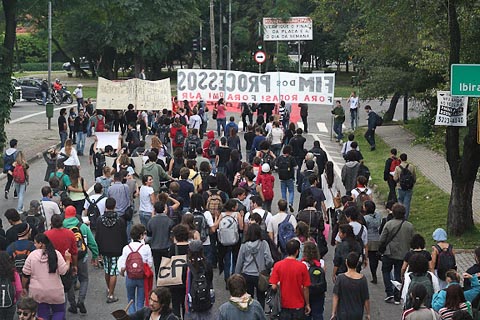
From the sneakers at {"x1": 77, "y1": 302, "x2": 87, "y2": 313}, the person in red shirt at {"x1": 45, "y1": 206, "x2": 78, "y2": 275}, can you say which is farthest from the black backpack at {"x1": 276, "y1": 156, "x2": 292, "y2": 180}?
the person in red shirt at {"x1": 45, "y1": 206, "x2": 78, "y2": 275}

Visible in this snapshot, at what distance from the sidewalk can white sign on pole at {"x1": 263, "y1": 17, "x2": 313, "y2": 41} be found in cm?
2408

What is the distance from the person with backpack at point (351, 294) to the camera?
30.4 ft

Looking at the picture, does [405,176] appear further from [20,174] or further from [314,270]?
[20,174]

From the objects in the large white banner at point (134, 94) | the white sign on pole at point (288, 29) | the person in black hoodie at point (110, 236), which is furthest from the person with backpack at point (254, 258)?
the white sign on pole at point (288, 29)

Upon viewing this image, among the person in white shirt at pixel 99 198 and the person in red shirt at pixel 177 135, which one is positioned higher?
the person in red shirt at pixel 177 135

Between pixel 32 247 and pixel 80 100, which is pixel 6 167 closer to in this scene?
pixel 32 247

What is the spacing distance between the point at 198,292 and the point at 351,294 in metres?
1.69

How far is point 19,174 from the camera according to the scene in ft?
58.8

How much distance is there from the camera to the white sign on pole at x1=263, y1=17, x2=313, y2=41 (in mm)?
57500

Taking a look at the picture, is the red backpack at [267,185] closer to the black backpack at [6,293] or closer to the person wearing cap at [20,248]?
the person wearing cap at [20,248]

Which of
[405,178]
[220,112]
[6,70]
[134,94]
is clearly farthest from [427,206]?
[6,70]

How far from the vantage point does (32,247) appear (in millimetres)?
10430

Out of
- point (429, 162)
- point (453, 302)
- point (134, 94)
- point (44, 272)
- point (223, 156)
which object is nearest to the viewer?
point (453, 302)

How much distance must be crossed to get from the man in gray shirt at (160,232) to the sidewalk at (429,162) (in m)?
5.23
